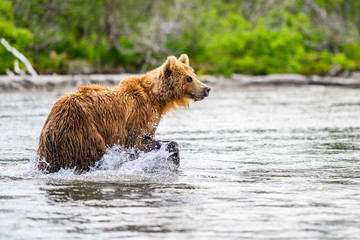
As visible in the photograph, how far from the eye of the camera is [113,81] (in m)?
30.5

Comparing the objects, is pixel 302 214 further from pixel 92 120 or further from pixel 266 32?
pixel 266 32

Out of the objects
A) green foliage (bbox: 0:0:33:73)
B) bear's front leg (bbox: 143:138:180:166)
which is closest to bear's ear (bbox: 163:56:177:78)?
bear's front leg (bbox: 143:138:180:166)

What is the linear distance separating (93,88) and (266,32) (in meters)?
29.0

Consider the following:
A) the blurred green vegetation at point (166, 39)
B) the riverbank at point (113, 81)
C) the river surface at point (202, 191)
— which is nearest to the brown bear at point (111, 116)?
the river surface at point (202, 191)

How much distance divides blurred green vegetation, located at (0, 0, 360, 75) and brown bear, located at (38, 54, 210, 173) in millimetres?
24786

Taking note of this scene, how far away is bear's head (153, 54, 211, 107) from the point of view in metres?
8.70

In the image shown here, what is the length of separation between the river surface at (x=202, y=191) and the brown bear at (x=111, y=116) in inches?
7.3

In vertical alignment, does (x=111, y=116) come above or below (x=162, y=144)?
above

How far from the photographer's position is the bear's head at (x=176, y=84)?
8.70 m

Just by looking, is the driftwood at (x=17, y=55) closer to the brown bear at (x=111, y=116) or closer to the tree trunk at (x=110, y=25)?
the tree trunk at (x=110, y=25)

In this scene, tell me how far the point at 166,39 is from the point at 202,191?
34.1 metres

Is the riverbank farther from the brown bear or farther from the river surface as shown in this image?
the brown bear

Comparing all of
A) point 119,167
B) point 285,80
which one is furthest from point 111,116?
point 285,80

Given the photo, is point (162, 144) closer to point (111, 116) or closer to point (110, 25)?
point (111, 116)
